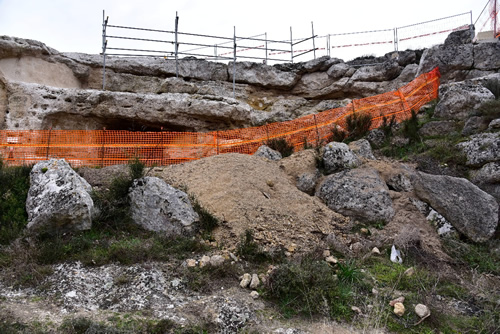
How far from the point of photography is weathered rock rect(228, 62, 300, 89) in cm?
1502

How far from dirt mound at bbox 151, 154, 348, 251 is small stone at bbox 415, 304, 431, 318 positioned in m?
1.93

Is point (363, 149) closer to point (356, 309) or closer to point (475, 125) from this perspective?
point (475, 125)

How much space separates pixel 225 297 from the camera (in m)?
4.83

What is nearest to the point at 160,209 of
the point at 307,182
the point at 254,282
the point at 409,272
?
the point at 254,282

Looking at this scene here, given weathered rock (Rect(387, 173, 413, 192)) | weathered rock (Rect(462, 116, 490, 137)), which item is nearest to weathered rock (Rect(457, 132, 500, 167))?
weathered rock (Rect(462, 116, 490, 137))

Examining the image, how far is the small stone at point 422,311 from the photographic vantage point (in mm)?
4578

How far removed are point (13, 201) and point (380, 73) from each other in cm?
1337

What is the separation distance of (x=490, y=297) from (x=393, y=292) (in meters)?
1.21

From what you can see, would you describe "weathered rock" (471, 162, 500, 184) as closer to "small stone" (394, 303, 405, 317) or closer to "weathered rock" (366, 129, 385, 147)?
"weathered rock" (366, 129, 385, 147)

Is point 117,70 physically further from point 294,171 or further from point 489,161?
point 489,161

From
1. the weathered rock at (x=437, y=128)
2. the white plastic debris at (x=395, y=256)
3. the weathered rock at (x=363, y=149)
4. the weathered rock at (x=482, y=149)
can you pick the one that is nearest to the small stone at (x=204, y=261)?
the white plastic debris at (x=395, y=256)

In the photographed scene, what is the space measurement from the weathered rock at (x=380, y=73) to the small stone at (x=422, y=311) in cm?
1183

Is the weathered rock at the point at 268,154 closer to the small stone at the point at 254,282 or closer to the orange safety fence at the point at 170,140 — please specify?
the orange safety fence at the point at 170,140

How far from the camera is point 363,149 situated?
30.8 ft
